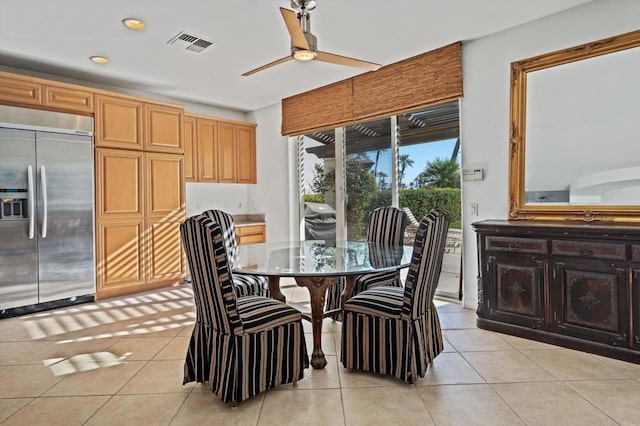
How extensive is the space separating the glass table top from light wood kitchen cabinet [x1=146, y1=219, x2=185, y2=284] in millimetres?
1854

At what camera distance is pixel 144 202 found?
4660 mm

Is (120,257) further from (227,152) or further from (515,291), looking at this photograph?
(515,291)

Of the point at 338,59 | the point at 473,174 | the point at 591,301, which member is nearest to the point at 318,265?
the point at 338,59

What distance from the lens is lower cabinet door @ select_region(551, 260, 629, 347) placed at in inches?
101

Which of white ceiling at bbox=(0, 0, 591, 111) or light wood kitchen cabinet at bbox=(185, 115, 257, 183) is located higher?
white ceiling at bbox=(0, 0, 591, 111)

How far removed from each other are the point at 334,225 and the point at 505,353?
9.34 ft

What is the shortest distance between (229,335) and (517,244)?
7.39ft

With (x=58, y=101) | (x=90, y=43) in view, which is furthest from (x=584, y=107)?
(x=58, y=101)

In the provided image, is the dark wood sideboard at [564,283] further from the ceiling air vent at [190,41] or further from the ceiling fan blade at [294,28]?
the ceiling air vent at [190,41]

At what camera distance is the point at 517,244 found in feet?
9.91

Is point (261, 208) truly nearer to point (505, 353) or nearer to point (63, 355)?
point (63, 355)

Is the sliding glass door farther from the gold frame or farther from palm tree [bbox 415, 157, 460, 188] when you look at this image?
the gold frame

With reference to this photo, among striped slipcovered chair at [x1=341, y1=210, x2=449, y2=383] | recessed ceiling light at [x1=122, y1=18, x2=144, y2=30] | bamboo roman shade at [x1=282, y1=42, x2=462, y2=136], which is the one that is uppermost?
recessed ceiling light at [x1=122, y1=18, x2=144, y2=30]

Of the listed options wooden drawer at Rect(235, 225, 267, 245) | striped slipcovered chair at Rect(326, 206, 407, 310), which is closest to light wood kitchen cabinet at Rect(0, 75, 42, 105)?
wooden drawer at Rect(235, 225, 267, 245)
